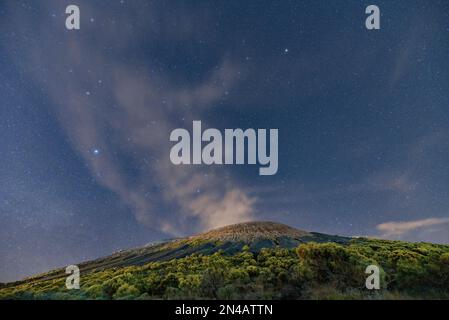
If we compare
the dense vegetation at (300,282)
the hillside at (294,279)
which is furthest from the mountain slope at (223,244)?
the dense vegetation at (300,282)

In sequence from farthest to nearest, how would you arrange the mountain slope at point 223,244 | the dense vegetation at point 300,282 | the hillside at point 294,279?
the mountain slope at point 223,244
the hillside at point 294,279
the dense vegetation at point 300,282

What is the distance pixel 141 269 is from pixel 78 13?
1466 centimetres

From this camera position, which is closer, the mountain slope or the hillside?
the hillside

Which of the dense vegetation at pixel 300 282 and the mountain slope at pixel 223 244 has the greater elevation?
the mountain slope at pixel 223 244

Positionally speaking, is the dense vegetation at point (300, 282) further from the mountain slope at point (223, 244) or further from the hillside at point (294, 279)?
the mountain slope at point (223, 244)

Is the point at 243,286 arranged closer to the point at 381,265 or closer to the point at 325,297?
the point at 325,297

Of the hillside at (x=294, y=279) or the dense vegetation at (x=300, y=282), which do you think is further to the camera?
the hillside at (x=294, y=279)

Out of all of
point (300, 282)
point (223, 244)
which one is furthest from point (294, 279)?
point (223, 244)

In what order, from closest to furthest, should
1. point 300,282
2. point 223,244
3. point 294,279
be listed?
point 300,282, point 294,279, point 223,244

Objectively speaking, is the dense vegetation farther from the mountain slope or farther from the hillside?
the mountain slope

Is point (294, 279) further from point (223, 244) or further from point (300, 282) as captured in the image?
point (223, 244)

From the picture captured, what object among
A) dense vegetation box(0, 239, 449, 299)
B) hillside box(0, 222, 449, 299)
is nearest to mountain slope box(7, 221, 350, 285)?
hillside box(0, 222, 449, 299)
